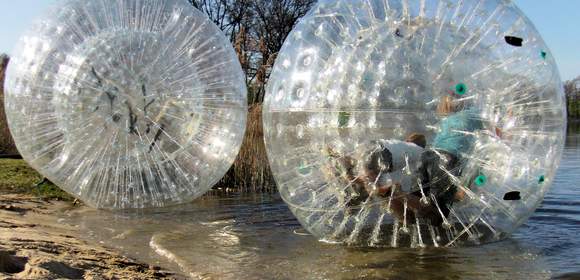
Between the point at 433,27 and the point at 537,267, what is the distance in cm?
191

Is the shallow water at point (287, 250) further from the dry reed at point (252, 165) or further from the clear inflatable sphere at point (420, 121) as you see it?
the dry reed at point (252, 165)

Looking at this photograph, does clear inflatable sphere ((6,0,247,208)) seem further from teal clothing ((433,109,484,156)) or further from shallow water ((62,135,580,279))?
teal clothing ((433,109,484,156))

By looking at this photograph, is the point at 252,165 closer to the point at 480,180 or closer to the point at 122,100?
the point at 122,100

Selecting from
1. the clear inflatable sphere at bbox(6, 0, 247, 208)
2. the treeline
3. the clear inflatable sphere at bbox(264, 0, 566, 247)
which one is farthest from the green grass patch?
the treeline

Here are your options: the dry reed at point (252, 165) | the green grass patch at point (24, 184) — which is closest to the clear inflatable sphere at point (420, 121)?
the dry reed at point (252, 165)

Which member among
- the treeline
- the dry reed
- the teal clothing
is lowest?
the dry reed

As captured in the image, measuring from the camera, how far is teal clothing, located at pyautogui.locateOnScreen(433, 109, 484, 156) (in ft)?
15.0

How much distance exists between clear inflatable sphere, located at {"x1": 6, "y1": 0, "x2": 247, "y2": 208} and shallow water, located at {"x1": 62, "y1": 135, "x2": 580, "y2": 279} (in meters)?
0.52

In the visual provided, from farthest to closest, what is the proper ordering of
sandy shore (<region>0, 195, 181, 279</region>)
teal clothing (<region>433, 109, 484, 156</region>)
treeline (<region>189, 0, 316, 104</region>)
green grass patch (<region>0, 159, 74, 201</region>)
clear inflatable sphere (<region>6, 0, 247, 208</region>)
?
treeline (<region>189, 0, 316, 104</region>) → green grass patch (<region>0, 159, 74, 201</region>) → clear inflatable sphere (<region>6, 0, 247, 208</region>) → teal clothing (<region>433, 109, 484, 156</region>) → sandy shore (<region>0, 195, 181, 279</region>)

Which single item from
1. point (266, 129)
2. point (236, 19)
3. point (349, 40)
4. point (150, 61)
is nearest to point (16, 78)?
point (150, 61)

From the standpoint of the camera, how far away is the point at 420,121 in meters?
4.57

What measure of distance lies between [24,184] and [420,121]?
7296mm

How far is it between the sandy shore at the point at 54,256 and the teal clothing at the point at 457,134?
83.4 inches

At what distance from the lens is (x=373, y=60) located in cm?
471
